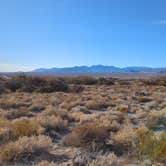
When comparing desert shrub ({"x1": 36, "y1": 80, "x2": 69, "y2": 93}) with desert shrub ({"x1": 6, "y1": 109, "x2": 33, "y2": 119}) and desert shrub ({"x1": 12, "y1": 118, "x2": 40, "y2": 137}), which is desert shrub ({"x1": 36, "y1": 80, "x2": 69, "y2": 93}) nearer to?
desert shrub ({"x1": 6, "y1": 109, "x2": 33, "y2": 119})

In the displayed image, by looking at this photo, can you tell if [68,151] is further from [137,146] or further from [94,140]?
[137,146]

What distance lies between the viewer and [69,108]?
65.6 ft

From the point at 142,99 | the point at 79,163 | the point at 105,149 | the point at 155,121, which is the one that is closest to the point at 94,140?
the point at 105,149

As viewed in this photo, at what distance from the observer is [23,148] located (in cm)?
855

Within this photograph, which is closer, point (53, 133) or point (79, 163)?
point (79, 163)

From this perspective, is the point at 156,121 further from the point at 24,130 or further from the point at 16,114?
→ the point at 16,114

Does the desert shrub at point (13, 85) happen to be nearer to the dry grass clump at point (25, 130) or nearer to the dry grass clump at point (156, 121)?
the dry grass clump at point (156, 121)

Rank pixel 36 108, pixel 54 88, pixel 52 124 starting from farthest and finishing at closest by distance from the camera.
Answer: pixel 54 88 → pixel 36 108 → pixel 52 124

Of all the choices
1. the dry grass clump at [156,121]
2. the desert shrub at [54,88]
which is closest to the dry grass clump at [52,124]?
the dry grass clump at [156,121]

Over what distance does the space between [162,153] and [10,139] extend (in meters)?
4.53

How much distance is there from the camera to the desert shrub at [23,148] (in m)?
8.10

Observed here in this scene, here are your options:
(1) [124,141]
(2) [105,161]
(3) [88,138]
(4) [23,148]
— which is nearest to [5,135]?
(4) [23,148]

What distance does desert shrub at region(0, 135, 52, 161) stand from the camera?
319 inches

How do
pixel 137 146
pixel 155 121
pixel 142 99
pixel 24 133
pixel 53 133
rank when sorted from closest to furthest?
1. pixel 137 146
2. pixel 24 133
3. pixel 53 133
4. pixel 155 121
5. pixel 142 99
